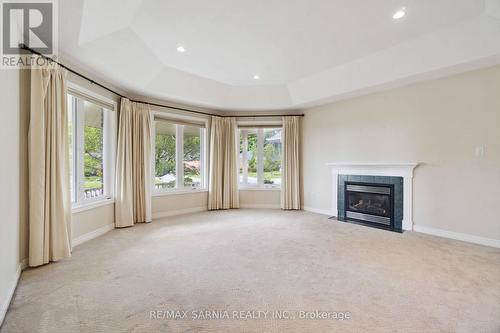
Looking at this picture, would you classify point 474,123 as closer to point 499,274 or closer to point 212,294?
point 499,274

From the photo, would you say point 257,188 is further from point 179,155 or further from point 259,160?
point 179,155

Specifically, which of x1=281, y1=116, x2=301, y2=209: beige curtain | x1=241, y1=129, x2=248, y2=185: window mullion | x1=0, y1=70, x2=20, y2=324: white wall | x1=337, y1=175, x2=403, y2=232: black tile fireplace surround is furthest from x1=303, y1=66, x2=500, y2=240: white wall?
x1=0, y1=70, x2=20, y2=324: white wall

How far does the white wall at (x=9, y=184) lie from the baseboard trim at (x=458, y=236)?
5.36 meters

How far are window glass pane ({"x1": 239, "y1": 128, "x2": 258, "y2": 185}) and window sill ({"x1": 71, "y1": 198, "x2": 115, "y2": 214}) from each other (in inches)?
127

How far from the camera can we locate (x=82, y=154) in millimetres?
3594

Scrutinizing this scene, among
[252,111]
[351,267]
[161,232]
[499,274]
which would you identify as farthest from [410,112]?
[161,232]

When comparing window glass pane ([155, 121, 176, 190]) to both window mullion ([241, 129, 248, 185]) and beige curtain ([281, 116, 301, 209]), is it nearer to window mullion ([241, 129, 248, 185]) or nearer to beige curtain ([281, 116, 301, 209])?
window mullion ([241, 129, 248, 185])

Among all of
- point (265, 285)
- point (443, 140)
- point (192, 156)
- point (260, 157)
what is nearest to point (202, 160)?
point (192, 156)

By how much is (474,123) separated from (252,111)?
14.2 ft

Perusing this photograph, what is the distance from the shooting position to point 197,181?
19.3ft

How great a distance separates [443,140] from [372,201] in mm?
1614

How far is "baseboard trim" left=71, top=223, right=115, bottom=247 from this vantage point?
3.36m

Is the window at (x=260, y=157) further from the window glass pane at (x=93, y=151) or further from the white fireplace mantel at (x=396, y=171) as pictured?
the window glass pane at (x=93, y=151)

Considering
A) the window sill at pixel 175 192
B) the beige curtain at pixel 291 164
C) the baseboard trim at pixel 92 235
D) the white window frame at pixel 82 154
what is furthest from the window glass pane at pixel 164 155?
the beige curtain at pixel 291 164
